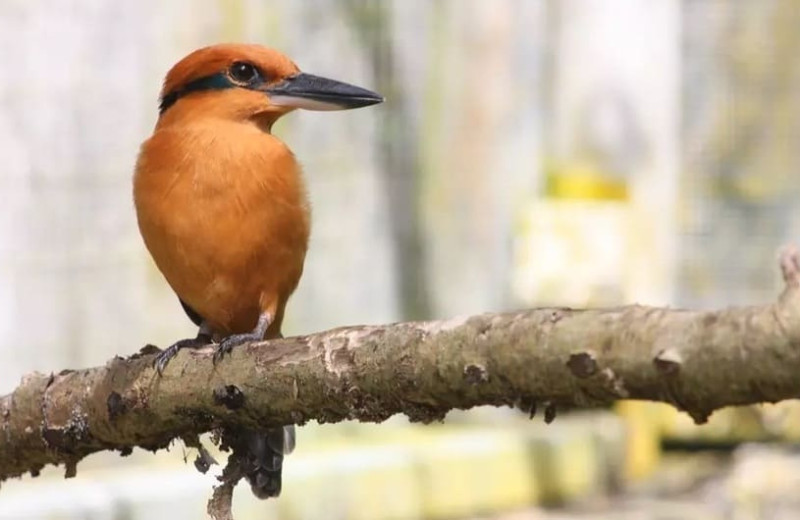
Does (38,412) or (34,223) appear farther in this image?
(34,223)

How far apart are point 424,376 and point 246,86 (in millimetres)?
1441

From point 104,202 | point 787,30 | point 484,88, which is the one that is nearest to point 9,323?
point 104,202

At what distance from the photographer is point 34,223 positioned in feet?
16.0

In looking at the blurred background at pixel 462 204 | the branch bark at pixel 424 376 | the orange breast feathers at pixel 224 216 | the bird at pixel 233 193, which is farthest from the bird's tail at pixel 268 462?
the blurred background at pixel 462 204

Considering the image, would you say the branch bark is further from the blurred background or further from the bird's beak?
the blurred background

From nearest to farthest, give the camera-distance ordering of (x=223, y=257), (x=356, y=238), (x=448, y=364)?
(x=448, y=364)
(x=223, y=257)
(x=356, y=238)

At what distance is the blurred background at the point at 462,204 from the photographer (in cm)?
494

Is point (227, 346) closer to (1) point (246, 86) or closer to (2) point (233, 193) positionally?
(2) point (233, 193)

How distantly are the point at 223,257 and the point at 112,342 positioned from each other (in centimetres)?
190

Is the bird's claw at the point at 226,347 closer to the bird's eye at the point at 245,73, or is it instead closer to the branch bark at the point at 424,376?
the branch bark at the point at 424,376

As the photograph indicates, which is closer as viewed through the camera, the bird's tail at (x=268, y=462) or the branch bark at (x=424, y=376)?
the branch bark at (x=424, y=376)

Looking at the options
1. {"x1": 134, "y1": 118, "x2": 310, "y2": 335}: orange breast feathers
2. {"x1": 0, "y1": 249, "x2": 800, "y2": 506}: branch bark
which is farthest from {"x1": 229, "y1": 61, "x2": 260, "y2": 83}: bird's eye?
{"x1": 0, "y1": 249, "x2": 800, "y2": 506}: branch bark

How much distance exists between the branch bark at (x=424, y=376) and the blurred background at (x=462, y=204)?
74.0 inches

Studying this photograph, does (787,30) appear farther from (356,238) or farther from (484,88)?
(356,238)
